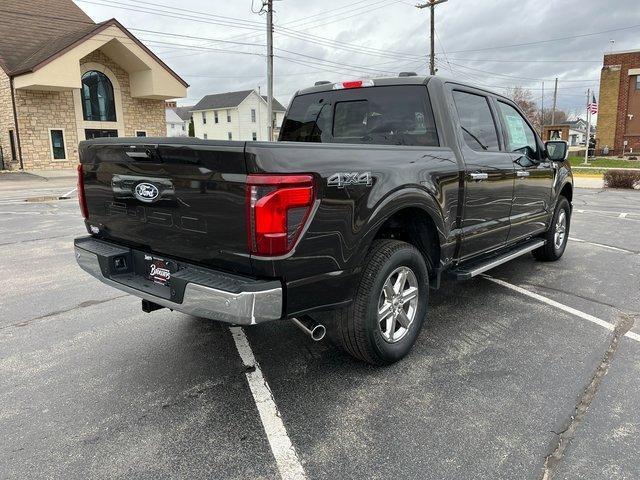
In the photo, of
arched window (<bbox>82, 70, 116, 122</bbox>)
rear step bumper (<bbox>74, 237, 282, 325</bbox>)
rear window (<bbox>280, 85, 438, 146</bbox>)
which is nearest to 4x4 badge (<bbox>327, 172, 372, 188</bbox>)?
rear step bumper (<bbox>74, 237, 282, 325</bbox>)

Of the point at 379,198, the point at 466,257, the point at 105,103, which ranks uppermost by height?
the point at 105,103

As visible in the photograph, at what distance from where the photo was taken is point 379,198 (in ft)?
10.00

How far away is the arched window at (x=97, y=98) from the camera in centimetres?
2861

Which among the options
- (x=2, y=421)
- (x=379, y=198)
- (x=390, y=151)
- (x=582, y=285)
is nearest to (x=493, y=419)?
(x=379, y=198)

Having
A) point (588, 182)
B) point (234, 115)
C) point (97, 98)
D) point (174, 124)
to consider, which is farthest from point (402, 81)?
point (174, 124)

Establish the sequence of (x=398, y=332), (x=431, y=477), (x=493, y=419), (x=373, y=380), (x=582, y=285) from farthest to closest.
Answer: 1. (x=582, y=285)
2. (x=398, y=332)
3. (x=373, y=380)
4. (x=493, y=419)
5. (x=431, y=477)

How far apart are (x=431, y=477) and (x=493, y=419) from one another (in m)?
0.67

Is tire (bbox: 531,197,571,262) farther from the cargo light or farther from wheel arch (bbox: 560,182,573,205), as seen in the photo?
the cargo light

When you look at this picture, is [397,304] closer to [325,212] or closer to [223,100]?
[325,212]

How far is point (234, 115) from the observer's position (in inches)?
2283

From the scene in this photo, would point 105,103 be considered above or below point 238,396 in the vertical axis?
above

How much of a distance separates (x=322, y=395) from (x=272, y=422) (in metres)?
0.41

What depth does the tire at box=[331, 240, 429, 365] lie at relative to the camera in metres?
3.10

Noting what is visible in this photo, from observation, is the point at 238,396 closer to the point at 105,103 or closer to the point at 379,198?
the point at 379,198
